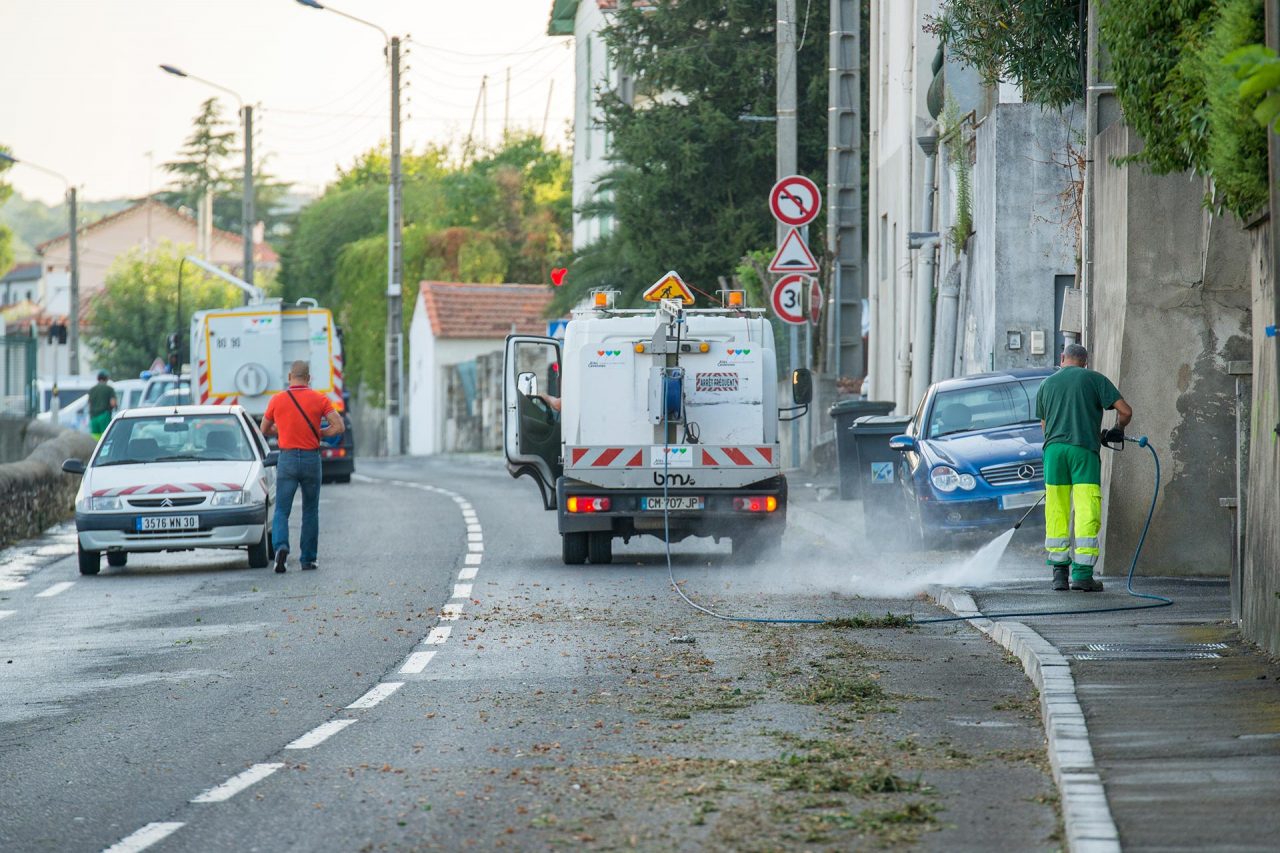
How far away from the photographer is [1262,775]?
727 centimetres

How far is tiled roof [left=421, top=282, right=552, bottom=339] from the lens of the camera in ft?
208

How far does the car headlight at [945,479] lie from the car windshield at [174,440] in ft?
21.6

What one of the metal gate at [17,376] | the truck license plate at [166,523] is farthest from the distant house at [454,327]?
the truck license plate at [166,523]

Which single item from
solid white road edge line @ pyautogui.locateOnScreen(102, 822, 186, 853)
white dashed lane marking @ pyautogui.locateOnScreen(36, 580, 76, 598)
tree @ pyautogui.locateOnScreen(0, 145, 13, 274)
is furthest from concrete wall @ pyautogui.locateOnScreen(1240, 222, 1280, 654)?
tree @ pyautogui.locateOnScreen(0, 145, 13, 274)

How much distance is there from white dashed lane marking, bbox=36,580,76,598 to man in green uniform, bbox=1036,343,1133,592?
824 centimetres

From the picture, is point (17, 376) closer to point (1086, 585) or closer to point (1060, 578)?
point (1060, 578)

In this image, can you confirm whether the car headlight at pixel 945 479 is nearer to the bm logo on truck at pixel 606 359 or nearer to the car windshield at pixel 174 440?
the bm logo on truck at pixel 606 359

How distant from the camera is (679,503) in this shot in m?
18.5

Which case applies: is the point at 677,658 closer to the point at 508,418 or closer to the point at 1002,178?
the point at 508,418

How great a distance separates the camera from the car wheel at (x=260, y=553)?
19.4m

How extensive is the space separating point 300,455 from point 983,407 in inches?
250

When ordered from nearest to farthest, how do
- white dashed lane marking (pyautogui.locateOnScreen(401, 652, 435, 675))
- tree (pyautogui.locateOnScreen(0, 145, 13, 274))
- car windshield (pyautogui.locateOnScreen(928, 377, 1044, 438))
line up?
white dashed lane marking (pyautogui.locateOnScreen(401, 652, 435, 675)) → car windshield (pyautogui.locateOnScreen(928, 377, 1044, 438)) → tree (pyautogui.locateOnScreen(0, 145, 13, 274))

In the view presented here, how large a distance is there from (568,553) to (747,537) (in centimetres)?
162

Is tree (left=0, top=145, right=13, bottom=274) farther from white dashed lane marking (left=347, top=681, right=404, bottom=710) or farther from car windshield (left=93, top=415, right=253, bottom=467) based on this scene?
white dashed lane marking (left=347, top=681, right=404, bottom=710)
